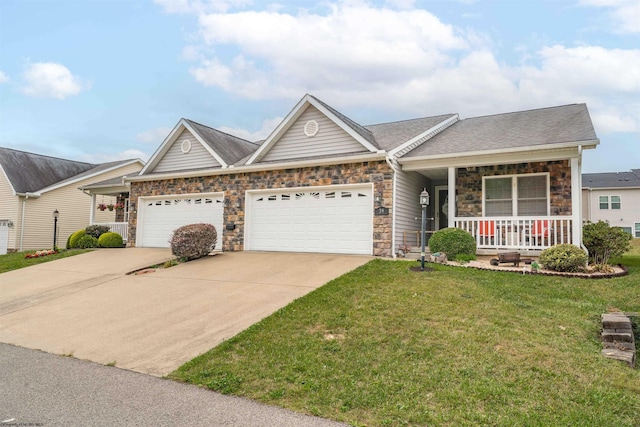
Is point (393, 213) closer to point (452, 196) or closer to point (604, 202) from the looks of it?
point (452, 196)

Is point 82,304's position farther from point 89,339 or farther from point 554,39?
point 554,39

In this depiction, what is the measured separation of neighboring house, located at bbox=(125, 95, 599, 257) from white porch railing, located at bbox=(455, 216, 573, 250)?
0.03 meters

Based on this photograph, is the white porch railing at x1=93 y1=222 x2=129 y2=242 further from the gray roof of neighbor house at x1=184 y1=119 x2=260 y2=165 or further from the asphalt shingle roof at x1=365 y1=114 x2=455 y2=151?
the asphalt shingle roof at x1=365 y1=114 x2=455 y2=151

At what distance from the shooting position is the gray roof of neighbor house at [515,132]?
11.1 meters

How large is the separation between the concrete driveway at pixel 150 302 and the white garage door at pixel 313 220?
77 cm

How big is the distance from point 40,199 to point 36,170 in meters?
2.49

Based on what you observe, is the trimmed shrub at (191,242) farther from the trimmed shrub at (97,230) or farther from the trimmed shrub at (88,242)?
the trimmed shrub at (97,230)

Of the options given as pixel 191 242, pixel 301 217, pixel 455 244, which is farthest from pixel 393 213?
pixel 191 242

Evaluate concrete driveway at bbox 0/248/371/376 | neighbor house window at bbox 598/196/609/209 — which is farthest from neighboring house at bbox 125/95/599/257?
neighbor house window at bbox 598/196/609/209

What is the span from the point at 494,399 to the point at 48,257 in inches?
659

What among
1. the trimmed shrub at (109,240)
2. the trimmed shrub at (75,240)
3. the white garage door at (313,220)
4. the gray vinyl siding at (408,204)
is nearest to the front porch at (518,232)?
the gray vinyl siding at (408,204)

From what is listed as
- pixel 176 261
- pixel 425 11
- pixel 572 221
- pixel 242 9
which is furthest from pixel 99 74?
pixel 572 221

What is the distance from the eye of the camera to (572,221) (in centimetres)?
1051

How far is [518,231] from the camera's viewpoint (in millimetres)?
11375
